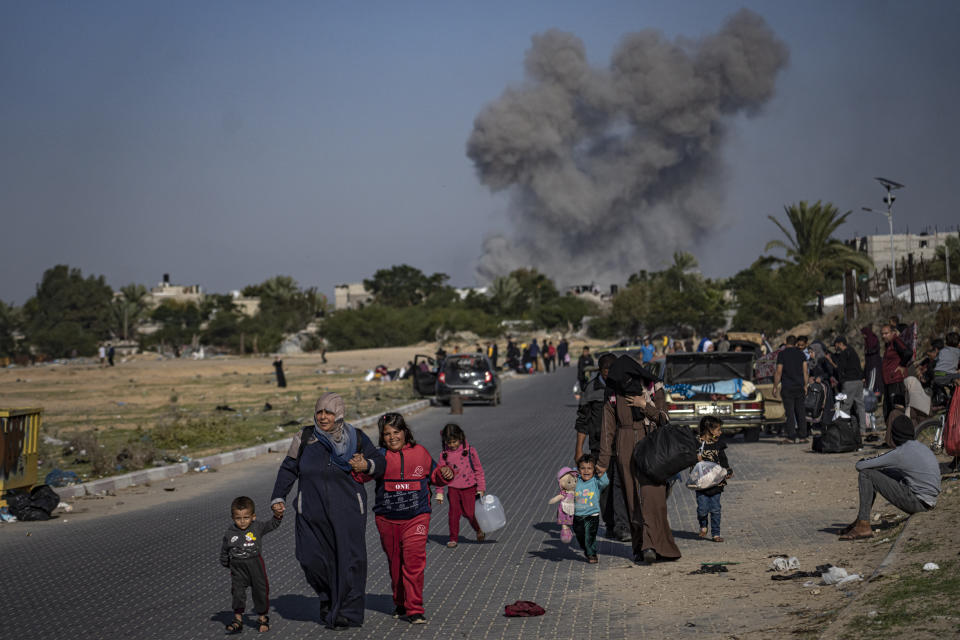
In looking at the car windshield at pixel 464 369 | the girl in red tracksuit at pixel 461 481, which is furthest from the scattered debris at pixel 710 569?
the car windshield at pixel 464 369

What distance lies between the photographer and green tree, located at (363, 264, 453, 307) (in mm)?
149375

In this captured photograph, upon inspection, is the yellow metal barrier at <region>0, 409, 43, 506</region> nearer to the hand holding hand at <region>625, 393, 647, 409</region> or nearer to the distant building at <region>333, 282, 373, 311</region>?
the hand holding hand at <region>625, 393, 647, 409</region>

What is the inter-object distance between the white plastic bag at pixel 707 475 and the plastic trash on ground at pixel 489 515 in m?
1.74

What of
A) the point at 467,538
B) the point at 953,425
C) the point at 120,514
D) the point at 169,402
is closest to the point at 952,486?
the point at 953,425

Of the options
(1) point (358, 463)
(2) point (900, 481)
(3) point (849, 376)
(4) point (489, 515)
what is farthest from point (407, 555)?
(3) point (849, 376)

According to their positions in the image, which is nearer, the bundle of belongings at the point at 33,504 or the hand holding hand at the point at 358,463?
the hand holding hand at the point at 358,463

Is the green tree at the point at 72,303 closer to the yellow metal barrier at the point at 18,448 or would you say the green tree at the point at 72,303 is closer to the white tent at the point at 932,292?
the white tent at the point at 932,292

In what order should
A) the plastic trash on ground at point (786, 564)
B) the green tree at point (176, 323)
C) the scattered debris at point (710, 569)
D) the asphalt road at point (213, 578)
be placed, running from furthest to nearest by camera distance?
1. the green tree at point (176, 323)
2. the scattered debris at point (710, 569)
3. the plastic trash on ground at point (786, 564)
4. the asphalt road at point (213, 578)

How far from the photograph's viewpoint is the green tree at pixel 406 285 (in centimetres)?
14938

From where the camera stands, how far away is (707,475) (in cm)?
975

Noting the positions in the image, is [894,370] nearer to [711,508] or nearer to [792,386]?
[792,386]

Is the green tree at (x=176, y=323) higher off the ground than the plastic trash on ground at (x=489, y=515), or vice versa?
the green tree at (x=176, y=323)

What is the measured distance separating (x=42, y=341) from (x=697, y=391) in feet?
307

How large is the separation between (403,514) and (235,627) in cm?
129
